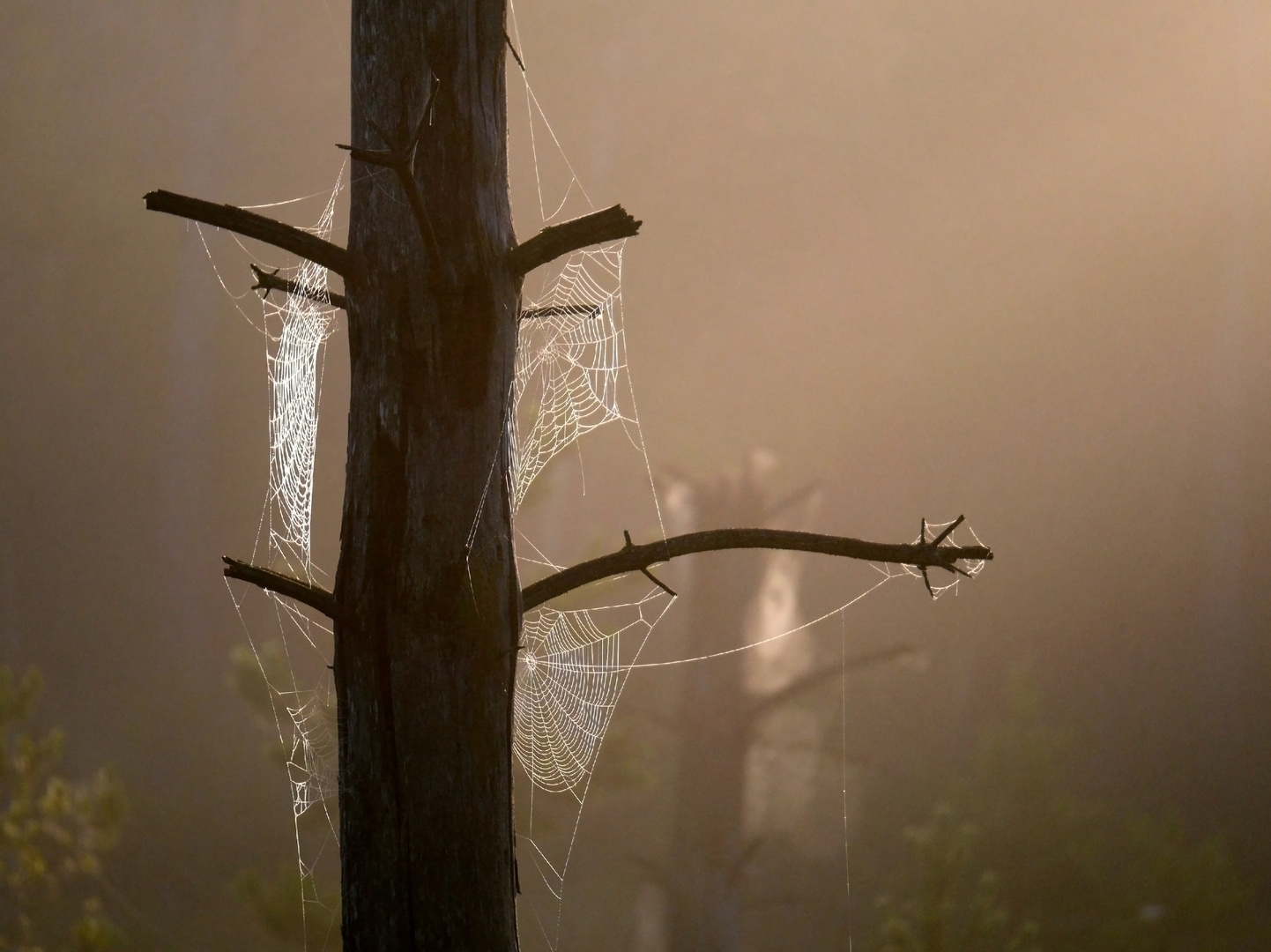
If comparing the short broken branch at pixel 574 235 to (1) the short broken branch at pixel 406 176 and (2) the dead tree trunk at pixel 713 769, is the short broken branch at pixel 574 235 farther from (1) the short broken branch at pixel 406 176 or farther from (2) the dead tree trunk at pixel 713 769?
(2) the dead tree trunk at pixel 713 769

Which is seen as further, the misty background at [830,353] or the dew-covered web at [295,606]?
the misty background at [830,353]

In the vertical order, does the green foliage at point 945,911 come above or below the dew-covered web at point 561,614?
below

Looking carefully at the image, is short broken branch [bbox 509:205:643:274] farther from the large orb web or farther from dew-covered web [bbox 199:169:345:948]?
the large orb web

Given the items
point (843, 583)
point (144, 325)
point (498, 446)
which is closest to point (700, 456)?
point (843, 583)

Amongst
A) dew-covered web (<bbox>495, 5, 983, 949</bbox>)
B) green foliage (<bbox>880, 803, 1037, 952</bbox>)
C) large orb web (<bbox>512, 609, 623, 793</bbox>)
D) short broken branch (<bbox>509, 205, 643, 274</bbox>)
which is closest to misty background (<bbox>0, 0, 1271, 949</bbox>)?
dew-covered web (<bbox>495, 5, 983, 949</bbox>)

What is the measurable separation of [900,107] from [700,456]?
12979 millimetres

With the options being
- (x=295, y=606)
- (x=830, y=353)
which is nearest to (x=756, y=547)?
(x=295, y=606)

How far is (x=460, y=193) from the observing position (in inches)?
75.1

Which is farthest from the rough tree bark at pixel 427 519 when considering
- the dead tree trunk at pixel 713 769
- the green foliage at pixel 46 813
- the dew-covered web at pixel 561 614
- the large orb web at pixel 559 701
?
the dead tree trunk at pixel 713 769

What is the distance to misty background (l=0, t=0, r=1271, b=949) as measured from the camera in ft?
49.8

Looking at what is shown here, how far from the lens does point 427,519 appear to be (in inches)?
72.2

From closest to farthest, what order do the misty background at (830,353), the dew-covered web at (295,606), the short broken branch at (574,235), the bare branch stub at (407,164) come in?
the bare branch stub at (407,164)
the short broken branch at (574,235)
the dew-covered web at (295,606)
the misty background at (830,353)

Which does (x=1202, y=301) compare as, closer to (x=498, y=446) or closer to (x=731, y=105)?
(x=731, y=105)

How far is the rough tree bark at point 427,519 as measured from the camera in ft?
5.97
